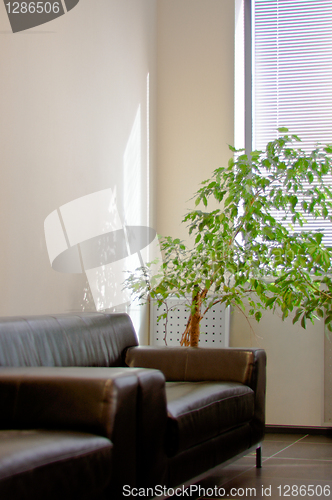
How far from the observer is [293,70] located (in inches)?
169

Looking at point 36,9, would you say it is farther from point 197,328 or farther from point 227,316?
point 227,316

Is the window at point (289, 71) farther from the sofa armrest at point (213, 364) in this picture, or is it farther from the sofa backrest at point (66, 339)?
the sofa backrest at point (66, 339)

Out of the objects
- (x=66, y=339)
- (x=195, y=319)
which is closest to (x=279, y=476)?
(x=195, y=319)

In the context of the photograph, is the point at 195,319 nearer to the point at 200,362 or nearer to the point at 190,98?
the point at 200,362

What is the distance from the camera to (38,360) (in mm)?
2008

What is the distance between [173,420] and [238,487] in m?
0.75

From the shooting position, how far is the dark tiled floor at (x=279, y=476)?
92.6 inches

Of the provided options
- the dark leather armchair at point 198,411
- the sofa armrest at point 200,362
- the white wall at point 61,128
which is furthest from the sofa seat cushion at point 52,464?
the sofa armrest at point 200,362

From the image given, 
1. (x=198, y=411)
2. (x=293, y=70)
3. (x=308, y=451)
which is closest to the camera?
(x=198, y=411)

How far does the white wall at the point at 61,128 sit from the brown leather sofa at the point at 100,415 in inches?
10.2

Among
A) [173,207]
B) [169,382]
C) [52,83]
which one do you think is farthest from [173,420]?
[173,207]

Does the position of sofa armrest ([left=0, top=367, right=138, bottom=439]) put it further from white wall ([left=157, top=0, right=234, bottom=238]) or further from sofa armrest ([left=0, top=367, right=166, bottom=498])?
white wall ([left=157, top=0, right=234, bottom=238])
